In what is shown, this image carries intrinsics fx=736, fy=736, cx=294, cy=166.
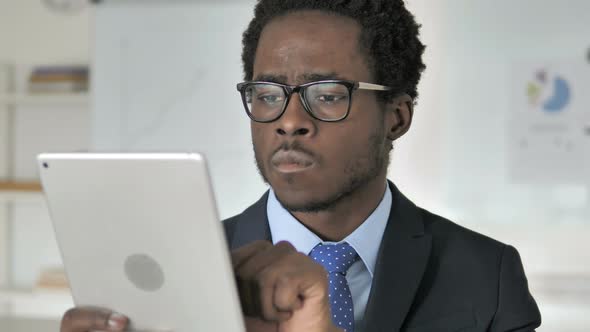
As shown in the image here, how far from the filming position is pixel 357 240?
1.13 metres

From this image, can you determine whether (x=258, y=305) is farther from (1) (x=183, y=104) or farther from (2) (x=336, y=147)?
(1) (x=183, y=104)

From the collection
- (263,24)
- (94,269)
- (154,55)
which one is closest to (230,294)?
(94,269)

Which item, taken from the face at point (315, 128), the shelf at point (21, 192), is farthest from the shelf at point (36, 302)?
the face at point (315, 128)

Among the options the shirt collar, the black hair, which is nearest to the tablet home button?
the shirt collar

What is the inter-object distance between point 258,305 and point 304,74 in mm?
384

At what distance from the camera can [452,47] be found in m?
2.81

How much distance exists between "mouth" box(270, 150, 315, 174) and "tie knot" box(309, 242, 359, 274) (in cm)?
15

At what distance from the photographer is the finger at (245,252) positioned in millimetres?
809

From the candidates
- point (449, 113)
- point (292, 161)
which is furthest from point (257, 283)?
point (449, 113)

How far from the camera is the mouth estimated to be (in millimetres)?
1017

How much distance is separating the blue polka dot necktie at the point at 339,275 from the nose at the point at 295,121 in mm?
196

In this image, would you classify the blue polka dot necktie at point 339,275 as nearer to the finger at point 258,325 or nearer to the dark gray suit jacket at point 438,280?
the dark gray suit jacket at point 438,280

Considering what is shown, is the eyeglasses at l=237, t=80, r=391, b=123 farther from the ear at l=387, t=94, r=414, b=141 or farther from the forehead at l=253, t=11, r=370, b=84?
the ear at l=387, t=94, r=414, b=141

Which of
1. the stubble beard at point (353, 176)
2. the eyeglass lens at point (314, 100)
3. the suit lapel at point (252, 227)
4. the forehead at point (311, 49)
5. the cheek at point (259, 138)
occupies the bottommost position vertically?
the suit lapel at point (252, 227)
